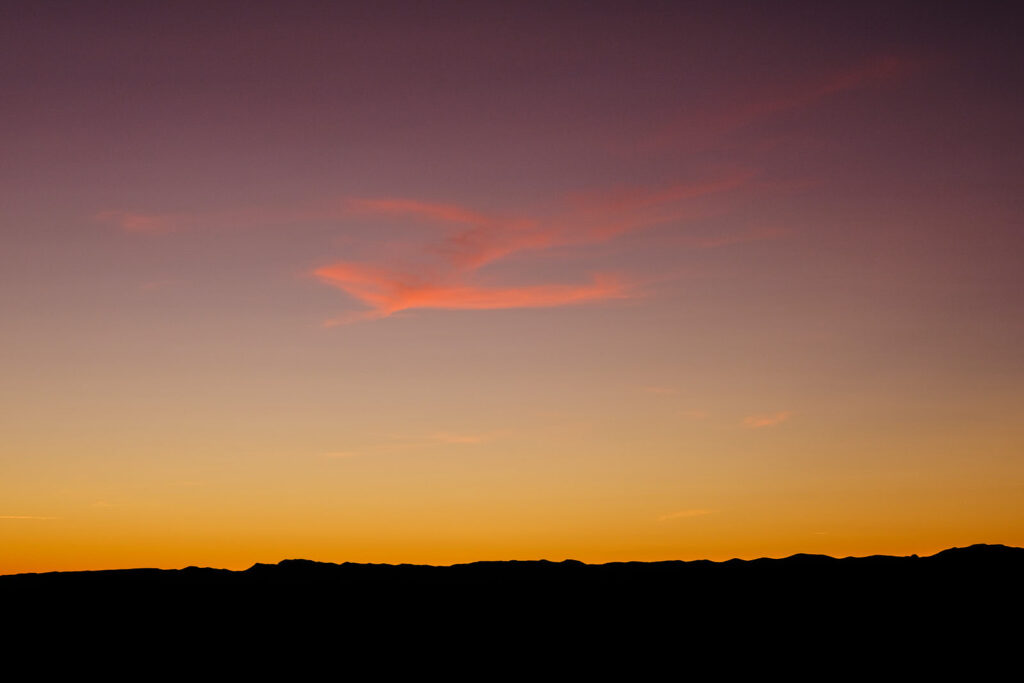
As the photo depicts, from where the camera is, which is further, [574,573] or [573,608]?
[574,573]

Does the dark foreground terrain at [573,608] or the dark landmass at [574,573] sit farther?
the dark landmass at [574,573]

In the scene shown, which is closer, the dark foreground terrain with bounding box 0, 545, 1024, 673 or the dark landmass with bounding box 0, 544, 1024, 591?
the dark foreground terrain with bounding box 0, 545, 1024, 673

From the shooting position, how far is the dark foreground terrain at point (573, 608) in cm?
4731

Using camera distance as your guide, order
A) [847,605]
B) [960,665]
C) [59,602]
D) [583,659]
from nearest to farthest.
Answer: [960,665] → [583,659] → [847,605] → [59,602]

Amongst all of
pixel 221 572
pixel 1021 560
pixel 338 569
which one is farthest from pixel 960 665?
pixel 221 572

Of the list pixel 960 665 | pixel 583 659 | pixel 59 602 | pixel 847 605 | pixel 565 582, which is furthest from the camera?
pixel 565 582

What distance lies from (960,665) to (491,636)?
19863 millimetres

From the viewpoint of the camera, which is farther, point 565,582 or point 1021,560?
point 565,582

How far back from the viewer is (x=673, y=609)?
52.8 metres

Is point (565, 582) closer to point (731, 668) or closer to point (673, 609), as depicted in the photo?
point (673, 609)

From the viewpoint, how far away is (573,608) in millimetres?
53906

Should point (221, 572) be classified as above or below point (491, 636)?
above

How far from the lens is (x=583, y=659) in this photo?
47000 mm

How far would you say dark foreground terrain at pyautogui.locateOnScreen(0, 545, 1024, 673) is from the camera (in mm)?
47312
